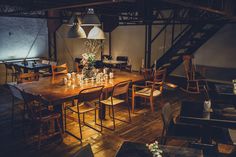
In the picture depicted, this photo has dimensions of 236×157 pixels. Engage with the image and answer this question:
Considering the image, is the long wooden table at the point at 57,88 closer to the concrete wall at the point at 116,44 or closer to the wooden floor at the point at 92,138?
the wooden floor at the point at 92,138

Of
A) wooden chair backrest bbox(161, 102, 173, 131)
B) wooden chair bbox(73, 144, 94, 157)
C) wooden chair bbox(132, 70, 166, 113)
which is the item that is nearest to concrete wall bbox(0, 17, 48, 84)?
wooden chair bbox(132, 70, 166, 113)

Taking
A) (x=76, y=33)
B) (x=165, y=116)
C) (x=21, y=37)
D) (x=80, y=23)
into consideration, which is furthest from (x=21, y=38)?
(x=165, y=116)

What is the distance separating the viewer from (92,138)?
4.04 m

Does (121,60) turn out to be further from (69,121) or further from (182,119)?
(182,119)

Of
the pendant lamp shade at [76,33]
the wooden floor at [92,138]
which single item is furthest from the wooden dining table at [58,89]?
the pendant lamp shade at [76,33]

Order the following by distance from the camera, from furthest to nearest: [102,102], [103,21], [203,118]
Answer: [103,21] < [102,102] < [203,118]

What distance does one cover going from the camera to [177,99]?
644 centimetres

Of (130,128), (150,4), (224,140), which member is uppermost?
(150,4)

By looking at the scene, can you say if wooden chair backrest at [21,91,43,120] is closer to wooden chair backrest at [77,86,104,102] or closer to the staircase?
wooden chair backrest at [77,86,104,102]

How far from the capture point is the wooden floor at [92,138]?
3.59 meters

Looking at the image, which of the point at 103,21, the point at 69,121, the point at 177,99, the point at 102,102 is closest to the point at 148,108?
the point at 177,99

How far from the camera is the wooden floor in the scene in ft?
11.8

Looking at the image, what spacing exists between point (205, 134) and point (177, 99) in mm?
3491

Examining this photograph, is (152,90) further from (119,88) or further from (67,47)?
(67,47)
